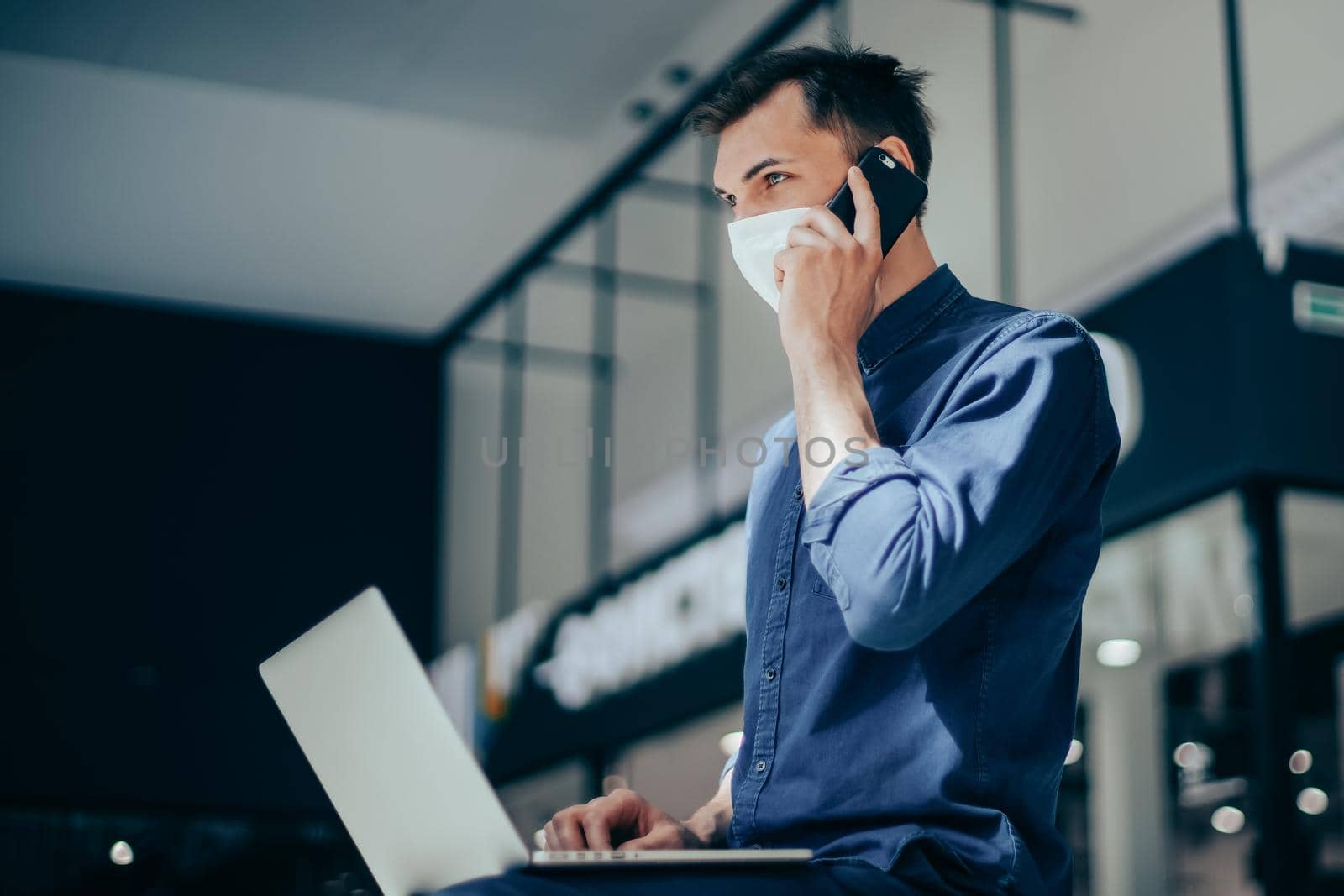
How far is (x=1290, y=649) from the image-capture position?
156 inches

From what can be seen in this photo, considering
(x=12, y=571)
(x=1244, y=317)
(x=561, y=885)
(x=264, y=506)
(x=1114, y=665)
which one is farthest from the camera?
(x=264, y=506)

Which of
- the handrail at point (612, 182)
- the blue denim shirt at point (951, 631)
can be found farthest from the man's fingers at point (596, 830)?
the handrail at point (612, 182)

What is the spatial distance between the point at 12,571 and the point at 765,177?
832 centimetres

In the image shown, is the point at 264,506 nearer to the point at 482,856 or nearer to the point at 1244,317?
the point at 1244,317

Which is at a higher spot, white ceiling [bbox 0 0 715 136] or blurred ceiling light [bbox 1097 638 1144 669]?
white ceiling [bbox 0 0 715 136]

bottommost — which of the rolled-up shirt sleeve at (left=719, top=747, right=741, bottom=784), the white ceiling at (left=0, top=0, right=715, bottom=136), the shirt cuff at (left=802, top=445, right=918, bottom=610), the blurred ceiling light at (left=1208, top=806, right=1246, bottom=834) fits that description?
the rolled-up shirt sleeve at (left=719, top=747, right=741, bottom=784)

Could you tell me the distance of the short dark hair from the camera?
150cm

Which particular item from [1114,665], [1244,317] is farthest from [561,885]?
[1114,665]

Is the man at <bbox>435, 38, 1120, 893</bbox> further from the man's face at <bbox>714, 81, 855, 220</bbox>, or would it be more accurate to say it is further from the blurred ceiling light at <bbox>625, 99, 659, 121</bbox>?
the blurred ceiling light at <bbox>625, 99, 659, 121</bbox>

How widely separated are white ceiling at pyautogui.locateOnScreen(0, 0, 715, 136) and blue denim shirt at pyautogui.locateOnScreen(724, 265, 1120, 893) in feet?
19.4

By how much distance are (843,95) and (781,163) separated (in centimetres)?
10

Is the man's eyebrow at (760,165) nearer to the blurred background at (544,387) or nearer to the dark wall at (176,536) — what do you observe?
the blurred background at (544,387)

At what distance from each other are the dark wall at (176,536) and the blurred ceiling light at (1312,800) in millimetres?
6102

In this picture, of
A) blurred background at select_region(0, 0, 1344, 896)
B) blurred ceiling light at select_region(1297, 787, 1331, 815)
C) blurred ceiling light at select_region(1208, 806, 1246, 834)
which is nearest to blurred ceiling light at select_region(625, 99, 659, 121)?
blurred background at select_region(0, 0, 1344, 896)
